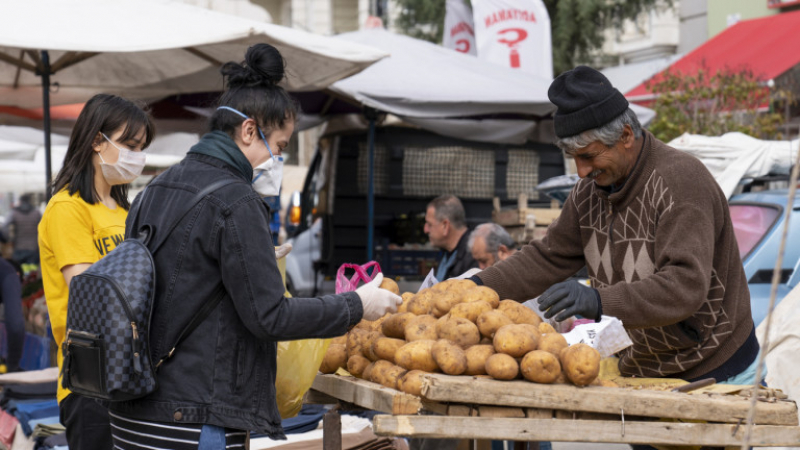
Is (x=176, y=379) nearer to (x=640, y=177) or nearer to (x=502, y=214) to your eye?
(x=640, y=177)

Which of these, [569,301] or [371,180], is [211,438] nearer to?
[569,301]

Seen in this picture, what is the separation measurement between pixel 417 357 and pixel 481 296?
0.38m

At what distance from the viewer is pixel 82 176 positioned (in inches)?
143

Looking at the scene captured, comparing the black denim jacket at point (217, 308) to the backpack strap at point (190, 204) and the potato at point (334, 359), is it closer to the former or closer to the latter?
the backpack strap at point (190, 204)

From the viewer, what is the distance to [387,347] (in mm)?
2842

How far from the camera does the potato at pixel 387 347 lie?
283 centimetres

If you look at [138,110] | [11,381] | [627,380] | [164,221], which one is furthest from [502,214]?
[164,221]

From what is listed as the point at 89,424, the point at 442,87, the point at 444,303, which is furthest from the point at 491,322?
the point at 442,87

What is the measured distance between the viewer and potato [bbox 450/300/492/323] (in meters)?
2.77

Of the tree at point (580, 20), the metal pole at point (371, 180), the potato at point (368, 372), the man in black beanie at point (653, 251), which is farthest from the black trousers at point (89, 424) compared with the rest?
the tree at point (580, 20)

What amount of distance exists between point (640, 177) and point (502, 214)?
5.31m

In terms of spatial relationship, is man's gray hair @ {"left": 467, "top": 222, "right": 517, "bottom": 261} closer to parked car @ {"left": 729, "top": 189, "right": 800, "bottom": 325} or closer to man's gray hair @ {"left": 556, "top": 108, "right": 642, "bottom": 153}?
parked car @ {"left": 729, "top": 189, "right": 800, "bottom": 325}

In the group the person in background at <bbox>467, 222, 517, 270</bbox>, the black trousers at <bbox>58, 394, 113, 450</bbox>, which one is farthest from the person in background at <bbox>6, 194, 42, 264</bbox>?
the black trousers at <bbox>58, 394, 113, 450</bbox>

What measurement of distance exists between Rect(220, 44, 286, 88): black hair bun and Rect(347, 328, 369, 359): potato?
910 millimetres
